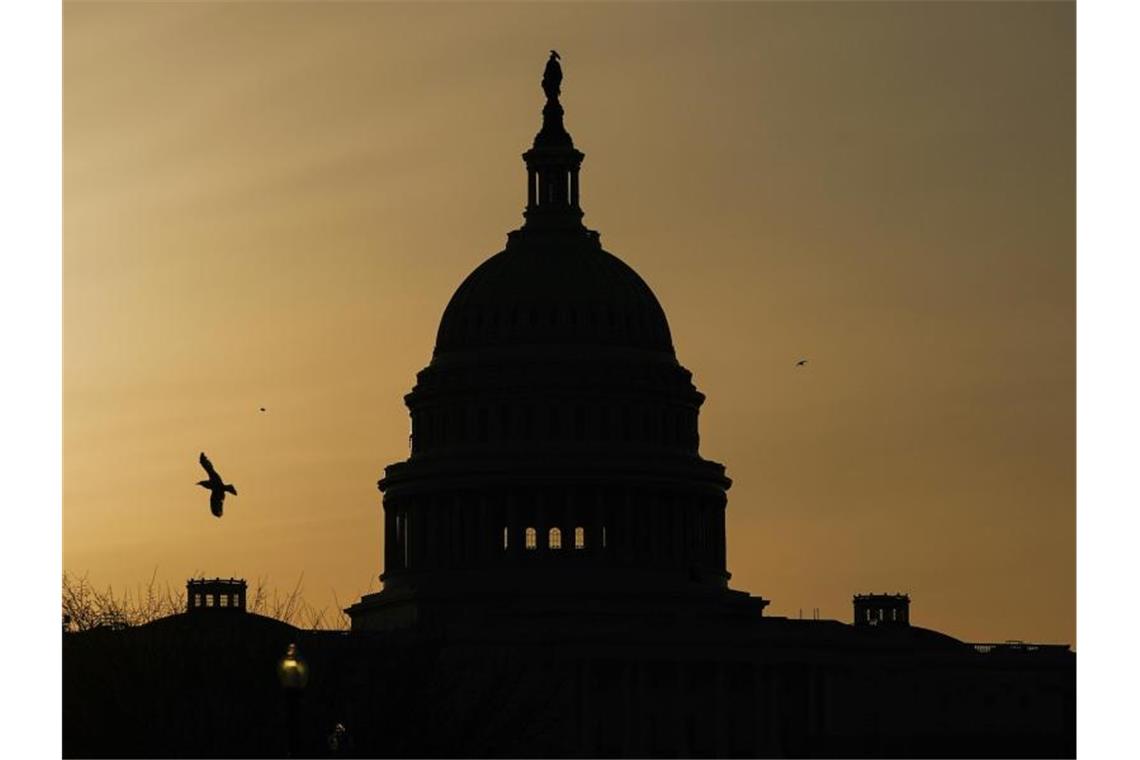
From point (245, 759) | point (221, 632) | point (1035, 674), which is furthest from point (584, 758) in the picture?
point (245, 759)

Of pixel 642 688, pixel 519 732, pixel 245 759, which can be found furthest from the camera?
pixel 642 688

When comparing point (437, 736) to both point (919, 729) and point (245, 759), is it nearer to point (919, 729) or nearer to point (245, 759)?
point (245, 759)

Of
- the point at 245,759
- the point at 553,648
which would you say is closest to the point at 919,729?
the point at 553,648

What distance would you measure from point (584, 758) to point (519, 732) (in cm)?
4172

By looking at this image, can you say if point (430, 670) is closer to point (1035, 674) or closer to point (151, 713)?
point (151, 713)

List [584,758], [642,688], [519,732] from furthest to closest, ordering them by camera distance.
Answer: [642,688] < [584,758] < [519,732]

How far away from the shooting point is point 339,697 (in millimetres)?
115438

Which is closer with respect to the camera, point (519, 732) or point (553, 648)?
point (519, 732)

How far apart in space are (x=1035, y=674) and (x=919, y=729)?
11071mm

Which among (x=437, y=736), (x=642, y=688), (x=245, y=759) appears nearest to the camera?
(x=245, y=759)

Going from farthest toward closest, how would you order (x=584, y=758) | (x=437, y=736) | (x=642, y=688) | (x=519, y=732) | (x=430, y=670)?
(x=642, y=688) → (x=584, y=758) → (x=519, y=732) → (x=430, y=670) → (x=437, y=736)

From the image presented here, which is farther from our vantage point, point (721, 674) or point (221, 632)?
point (721, 674)

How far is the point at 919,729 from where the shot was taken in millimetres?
189750

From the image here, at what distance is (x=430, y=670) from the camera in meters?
127
